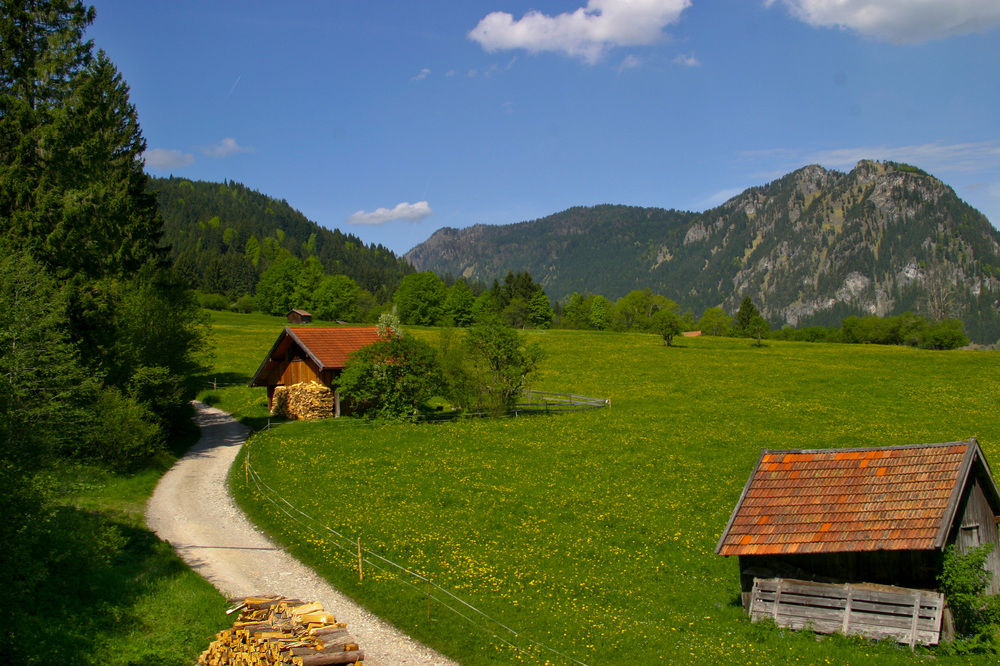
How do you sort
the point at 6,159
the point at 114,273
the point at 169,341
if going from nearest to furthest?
1. the point at 6,159
2. the point at 114,273
3. the point at 169,341

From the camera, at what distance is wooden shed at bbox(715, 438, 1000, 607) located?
15.4 meters

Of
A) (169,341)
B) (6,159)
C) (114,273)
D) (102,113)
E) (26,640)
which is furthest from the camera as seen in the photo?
(169,341)

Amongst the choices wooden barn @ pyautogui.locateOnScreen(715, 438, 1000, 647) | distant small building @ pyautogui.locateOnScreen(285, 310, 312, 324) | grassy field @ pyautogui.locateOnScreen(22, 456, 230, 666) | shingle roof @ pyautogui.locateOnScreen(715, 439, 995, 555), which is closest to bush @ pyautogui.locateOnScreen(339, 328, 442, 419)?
grassy field @ pyautogui.locateOnScreen(22, 456, 230, 666)

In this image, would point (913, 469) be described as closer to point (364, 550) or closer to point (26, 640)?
point (364, 550)

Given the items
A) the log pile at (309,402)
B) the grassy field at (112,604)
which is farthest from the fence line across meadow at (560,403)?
the grassy field at (112,604)

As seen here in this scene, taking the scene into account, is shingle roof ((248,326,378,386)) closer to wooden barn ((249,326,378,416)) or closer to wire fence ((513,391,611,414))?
wooden barn ((249,326,378,416))

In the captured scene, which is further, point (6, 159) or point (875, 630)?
point (6, 159)

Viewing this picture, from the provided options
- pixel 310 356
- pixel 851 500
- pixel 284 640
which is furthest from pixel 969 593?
pixel 310 356

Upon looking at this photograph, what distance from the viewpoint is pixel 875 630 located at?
15.2 m

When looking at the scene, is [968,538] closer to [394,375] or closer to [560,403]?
[394,375]

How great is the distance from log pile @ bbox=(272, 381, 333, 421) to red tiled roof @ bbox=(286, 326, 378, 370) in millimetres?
2207

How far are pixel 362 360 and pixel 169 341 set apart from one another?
11.9 meters

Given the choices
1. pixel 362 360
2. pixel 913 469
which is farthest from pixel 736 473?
pixel 362 360

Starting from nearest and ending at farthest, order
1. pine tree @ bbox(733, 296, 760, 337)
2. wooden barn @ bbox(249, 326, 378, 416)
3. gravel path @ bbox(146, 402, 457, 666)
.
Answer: gravel path @ bbox(146, 402, 457, 666) < wooden barn @ bbox(249, 326, 378, 416) < pine tree @ bbox(733, 296, 760, 337)
